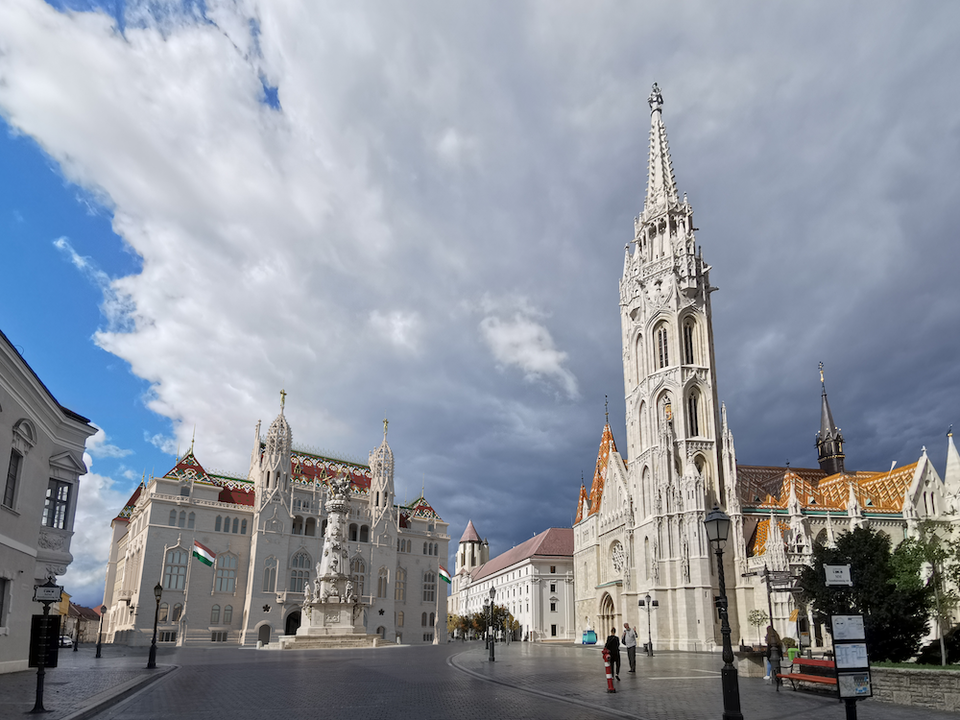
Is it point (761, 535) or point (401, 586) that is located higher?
point (761, 535)

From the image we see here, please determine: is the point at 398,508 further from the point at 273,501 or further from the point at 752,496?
the point at 752,496

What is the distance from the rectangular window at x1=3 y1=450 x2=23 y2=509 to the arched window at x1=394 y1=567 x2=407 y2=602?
6087 centimetres

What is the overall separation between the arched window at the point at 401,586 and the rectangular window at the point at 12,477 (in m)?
60.9

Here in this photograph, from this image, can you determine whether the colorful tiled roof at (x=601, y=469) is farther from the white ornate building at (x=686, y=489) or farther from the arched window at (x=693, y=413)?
the arched window at (x=693, y=413)

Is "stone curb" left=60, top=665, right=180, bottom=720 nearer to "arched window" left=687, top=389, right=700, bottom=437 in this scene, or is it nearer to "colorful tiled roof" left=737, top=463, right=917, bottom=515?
"arched window" left=687, top=389, right=700, bottom=437

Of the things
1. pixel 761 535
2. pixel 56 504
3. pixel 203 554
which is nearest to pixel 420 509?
pixel 203 554

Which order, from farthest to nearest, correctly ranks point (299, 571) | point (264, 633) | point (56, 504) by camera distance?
point (299, 571) < point (264, 633) < point (56, 504)

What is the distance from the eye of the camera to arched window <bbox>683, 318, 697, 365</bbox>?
62.3 metres

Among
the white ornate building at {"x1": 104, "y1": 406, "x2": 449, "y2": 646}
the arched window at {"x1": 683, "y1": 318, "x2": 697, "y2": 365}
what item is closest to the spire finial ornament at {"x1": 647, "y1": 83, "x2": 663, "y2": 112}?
the arched window at {"x1": 683, "y1": 318, "x2": 697, "y2": 365}

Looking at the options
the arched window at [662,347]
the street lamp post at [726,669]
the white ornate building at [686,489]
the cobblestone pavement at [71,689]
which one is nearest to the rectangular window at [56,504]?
the cobblestone pavement at [71,689]

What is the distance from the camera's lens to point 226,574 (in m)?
68.1

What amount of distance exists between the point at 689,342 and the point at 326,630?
132ft

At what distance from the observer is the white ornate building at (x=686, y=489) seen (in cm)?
5281

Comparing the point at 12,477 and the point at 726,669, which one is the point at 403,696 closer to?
the point at 726,669
